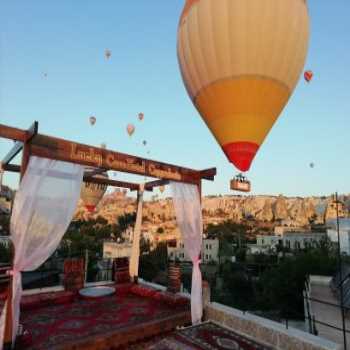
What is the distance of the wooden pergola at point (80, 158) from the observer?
4527mm

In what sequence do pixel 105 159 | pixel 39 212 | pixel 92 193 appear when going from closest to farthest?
pixel 39 212 < pixel 105 159 < pixel 92 193

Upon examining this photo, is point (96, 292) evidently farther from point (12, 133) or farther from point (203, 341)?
point (12, 133)

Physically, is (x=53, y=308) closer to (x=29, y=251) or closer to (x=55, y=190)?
(x=29, y=251)

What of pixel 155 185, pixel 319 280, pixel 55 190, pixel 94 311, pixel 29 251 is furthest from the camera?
pixel 319 280

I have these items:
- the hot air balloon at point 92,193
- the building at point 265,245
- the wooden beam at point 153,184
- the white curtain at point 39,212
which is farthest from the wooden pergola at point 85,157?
the building at point 265,245

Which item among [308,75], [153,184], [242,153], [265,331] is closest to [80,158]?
[242,153]

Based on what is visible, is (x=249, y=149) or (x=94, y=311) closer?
(x=249, y=149)

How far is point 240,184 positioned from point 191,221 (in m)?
1.60

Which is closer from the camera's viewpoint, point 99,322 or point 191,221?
point 99,322

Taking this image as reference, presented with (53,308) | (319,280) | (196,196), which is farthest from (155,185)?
(319,280)

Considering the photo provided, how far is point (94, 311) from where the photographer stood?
→ 611 centimetres

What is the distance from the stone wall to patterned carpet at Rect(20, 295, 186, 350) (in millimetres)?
968

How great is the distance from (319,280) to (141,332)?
11739 millimetres

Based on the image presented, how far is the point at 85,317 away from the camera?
5711 mm
